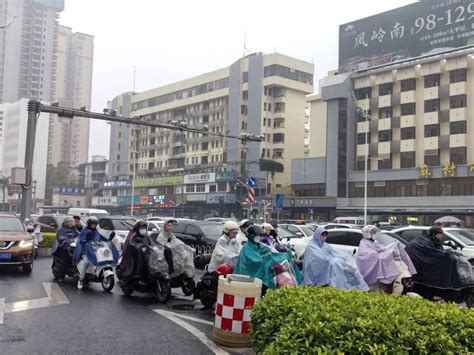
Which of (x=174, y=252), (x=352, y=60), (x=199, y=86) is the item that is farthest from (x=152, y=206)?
(x=174, y=252)

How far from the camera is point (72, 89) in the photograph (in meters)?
112

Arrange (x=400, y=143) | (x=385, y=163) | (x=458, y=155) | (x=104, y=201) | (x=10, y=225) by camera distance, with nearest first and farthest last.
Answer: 1. (x=10, y=225)
2. (x=458, y=155)
3. (x=400, y=143)
4. (x=385, y=163)
5. (x=104, y=201)

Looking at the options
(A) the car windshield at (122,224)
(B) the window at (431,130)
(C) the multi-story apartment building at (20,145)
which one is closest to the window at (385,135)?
(B) the window at (431,130)

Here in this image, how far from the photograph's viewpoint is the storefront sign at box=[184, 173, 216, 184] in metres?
71.6

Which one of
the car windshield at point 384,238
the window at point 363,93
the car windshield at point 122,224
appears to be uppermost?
the window at point 363,93

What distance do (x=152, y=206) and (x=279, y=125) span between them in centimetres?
2410

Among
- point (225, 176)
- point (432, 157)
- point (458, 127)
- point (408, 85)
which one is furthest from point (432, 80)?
point (225, 176)

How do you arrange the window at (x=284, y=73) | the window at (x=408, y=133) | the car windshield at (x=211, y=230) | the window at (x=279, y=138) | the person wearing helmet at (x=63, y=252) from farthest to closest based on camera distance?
the window at (x=279, y=138) < the window at (x=284, y=73) < the window at (x=408, y=133) < the car windshield at (x=211, y=230) < the person wearing helmet at (x=63, y=252)

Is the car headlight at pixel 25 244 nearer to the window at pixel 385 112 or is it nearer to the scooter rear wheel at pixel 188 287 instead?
the scooter rear wheel at pixel 188 287

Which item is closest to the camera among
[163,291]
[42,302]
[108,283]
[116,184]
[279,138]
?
[42,302]

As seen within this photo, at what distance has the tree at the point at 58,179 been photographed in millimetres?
103000

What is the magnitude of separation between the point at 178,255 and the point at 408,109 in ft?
152

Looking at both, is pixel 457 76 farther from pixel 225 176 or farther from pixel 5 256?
pixel 5 256

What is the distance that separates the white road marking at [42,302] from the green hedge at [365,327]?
17.5 ft
